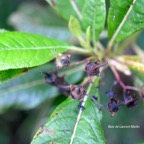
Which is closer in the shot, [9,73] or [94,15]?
[9,73]

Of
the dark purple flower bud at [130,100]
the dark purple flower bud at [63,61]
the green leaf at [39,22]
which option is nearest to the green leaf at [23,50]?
the dark purple flower bud at [63,61]

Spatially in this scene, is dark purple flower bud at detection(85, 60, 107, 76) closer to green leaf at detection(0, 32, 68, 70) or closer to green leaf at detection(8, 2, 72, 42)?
green leaf at detection(0, 32, 68, 70)

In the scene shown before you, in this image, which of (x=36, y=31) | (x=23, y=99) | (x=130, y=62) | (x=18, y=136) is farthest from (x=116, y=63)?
(x=18, y=136)

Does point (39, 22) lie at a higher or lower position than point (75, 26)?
higher

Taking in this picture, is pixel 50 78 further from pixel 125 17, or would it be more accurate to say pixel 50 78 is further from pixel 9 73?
pixel 125 17

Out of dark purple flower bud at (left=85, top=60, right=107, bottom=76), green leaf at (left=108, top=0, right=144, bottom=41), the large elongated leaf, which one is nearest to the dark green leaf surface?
the large elongated leaf

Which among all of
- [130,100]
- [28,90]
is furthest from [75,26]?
[28,90]

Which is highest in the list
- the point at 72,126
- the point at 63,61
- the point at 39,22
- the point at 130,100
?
the point at 39,22
